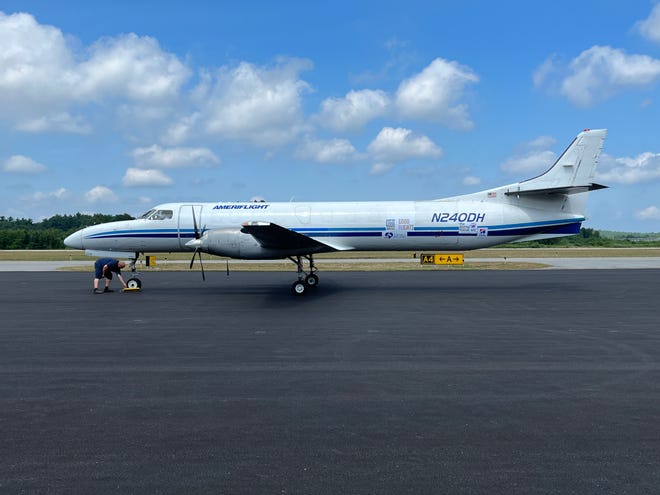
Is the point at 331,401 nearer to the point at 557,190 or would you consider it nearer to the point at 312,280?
the point at 312,280

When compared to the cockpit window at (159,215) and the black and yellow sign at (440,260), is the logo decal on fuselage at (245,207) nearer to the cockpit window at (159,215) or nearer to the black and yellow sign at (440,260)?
the cockpit window at (159,215)

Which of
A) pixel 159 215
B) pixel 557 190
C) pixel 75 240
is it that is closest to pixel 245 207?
pixel 159 215

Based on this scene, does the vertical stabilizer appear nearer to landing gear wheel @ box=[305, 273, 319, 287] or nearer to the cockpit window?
landing gear wheel @ box=[305, 273, 319, 287]

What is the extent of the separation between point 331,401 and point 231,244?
40.2ft

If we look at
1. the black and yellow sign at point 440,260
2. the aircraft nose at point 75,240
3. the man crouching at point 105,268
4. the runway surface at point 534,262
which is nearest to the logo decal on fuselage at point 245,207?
the man crouching at point 105,268

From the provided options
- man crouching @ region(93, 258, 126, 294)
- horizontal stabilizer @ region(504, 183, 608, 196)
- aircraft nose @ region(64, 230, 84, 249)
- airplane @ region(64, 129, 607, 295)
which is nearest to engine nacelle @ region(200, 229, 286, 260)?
airplane @ region(64, 129, 607, 295)

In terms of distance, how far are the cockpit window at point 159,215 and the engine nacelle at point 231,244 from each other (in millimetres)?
4089

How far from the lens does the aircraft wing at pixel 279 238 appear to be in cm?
1715

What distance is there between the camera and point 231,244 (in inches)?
729

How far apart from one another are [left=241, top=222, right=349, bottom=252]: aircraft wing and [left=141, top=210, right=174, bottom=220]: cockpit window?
17.7 ft

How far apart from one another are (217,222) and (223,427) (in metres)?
16.3

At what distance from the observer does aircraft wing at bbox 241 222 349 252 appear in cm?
1715

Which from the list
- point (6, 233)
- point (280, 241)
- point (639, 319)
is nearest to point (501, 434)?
point (639, 319)

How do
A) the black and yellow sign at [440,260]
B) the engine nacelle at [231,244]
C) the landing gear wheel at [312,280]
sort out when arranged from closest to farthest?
the engine nacelle at [231,244] < the landing gear wheel at [312,280] < the black and yellow sign at [440,260]
